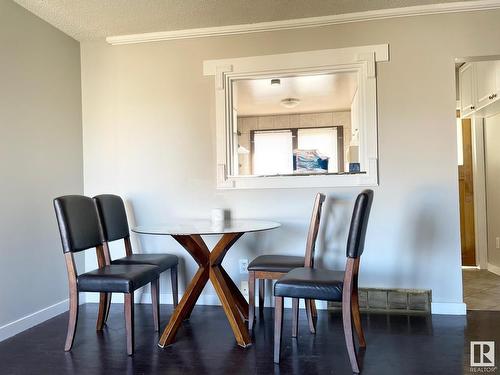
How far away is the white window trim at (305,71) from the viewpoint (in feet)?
9.06

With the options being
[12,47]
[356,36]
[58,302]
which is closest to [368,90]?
[356,36]

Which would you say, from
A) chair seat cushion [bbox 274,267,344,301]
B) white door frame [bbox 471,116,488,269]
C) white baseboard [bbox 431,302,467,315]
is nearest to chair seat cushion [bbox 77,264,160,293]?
chair seat cushion [bbox 274,267,344,301]

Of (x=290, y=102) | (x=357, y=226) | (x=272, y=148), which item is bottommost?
(x=357, y=226)

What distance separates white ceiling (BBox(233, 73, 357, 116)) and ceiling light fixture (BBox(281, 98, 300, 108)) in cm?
6

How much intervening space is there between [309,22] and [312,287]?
202 centimetres

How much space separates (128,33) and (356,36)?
1.83 m

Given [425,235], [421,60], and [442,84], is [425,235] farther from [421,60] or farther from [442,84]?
[421,60]

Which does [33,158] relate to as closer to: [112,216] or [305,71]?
[112,216]

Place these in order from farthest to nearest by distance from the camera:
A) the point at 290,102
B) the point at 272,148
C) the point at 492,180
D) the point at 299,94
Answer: the point at 272,148 → the point at 290,102 → the point at 299,94 → the point at 492,180

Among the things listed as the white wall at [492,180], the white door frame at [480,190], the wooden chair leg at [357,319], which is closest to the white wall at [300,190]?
the wooden chair leg at [357,319]

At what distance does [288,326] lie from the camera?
2.49 m

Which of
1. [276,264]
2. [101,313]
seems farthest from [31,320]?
[276,264]

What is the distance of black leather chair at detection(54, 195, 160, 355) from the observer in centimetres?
206

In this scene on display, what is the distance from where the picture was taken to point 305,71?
2883 mm
